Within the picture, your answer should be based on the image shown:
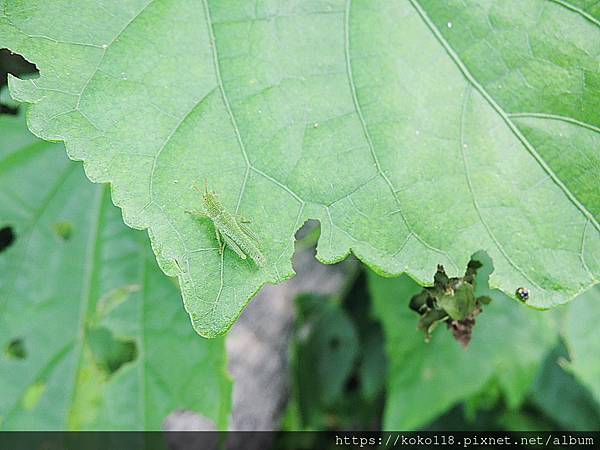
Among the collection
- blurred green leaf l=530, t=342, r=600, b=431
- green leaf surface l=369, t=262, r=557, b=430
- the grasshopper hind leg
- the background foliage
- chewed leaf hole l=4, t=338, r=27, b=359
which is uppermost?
the background foliage

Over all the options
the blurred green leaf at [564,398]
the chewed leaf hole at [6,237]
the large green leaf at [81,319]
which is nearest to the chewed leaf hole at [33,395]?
the large green leaf at [81,319]

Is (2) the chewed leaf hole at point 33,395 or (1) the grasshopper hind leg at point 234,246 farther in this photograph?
(2) the chewed leaf hole at point 33,395

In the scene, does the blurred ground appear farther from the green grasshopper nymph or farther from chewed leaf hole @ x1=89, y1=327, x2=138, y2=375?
the green grasshopper nymph

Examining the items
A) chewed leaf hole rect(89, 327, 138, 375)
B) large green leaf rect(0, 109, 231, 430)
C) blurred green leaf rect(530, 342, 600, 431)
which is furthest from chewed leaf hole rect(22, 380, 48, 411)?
blurred green leaf rect(530, 342, 600, 431)

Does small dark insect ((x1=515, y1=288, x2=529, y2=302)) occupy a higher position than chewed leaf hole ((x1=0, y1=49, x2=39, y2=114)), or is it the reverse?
small dark insect ((x1=515, y1=288, x2=529, y2=302))

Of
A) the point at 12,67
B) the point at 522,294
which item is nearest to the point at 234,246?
the point at 522,294

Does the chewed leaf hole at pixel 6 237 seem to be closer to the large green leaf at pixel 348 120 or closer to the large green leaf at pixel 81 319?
the large green leaf at pixel 81 319
